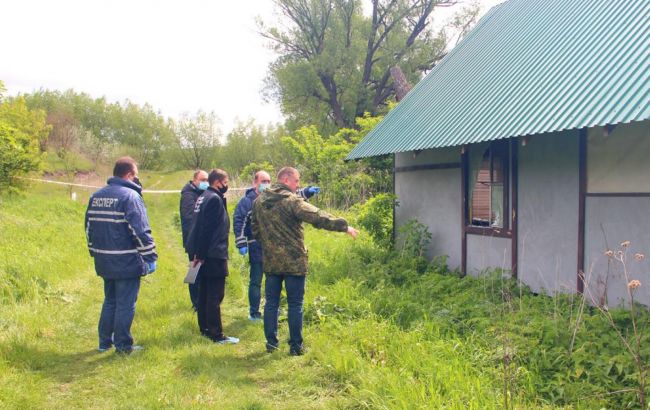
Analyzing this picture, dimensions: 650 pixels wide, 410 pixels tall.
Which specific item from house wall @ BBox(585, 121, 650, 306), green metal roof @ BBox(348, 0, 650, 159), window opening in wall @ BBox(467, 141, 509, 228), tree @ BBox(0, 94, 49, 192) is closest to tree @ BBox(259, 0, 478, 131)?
tree @ BBox(0, 94, 49, 192)

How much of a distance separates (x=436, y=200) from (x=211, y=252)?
15.6 feet

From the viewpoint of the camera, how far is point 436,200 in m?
8.77

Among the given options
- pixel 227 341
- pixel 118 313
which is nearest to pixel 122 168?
pixel 118 313

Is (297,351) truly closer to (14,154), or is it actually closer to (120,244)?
(120,244)

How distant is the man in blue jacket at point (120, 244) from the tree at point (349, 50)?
89.1 feet

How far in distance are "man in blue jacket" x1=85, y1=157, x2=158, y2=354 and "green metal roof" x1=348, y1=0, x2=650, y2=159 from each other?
4.29 m

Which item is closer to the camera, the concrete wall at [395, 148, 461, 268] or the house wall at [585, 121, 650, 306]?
the house wall at [585, 121, 650, 306]

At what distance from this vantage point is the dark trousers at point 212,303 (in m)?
5.43

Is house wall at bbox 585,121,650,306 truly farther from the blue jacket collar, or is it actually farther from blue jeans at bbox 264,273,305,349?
the blue jacket collar

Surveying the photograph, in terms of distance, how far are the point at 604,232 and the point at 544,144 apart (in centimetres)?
147

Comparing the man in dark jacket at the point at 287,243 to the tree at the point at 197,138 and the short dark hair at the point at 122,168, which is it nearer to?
the short dark hair at the point at 122,168

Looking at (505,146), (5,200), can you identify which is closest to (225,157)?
(5,200)

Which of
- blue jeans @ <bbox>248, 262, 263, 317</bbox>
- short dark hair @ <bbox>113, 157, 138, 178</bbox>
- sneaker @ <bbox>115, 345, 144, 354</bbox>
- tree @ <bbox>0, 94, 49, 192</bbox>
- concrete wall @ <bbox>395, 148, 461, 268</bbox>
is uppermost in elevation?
tree @ <bbox>0, 94, 49, 192</bbox>

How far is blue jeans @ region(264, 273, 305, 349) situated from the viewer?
4957mm
